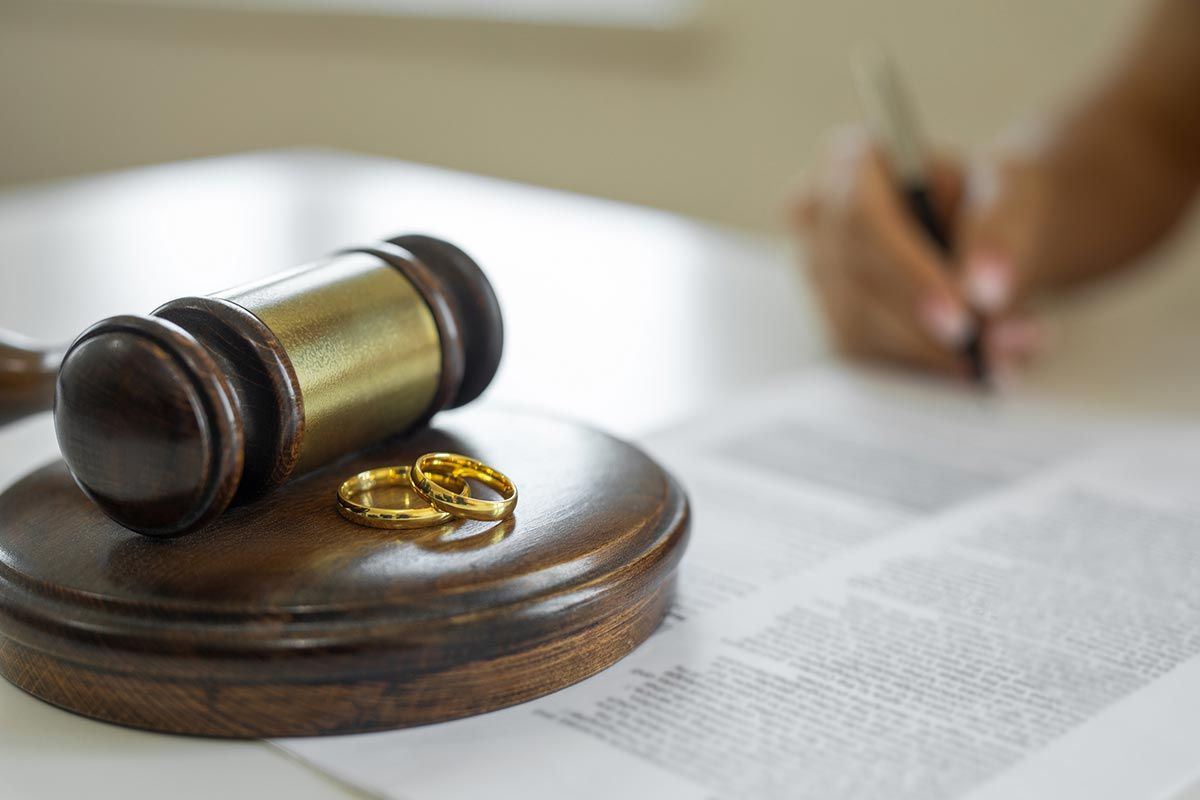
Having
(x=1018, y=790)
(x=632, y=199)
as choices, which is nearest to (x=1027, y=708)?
(x=1018, y=790)

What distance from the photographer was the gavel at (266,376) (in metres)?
0.58

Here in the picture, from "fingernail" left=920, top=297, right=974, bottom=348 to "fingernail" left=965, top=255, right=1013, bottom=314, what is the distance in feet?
0.08

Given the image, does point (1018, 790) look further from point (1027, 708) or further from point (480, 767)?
point (480, 767)

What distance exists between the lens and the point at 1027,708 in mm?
611

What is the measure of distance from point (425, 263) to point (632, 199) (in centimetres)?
269

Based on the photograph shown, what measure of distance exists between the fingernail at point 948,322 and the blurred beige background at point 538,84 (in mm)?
1607

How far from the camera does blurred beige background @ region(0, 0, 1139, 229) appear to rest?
2762 millimetres

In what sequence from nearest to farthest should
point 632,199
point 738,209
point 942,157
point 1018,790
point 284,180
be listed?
point 1018,790 < point 942,157 < point 284,180 < point 738,209 < point 632,199

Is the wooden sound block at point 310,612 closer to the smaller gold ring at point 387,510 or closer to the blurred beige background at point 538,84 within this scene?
the smaller gold ring at point 387,510

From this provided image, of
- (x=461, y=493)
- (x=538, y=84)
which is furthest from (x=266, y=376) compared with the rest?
(x=538, y=84)

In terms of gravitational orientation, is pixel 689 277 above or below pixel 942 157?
below

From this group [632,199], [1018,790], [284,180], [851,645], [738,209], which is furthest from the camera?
[632,199]

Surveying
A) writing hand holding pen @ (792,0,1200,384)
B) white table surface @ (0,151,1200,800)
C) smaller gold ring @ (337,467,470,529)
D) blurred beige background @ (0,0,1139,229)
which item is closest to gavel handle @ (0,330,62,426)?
white table surface @ (0,151,1200,800)

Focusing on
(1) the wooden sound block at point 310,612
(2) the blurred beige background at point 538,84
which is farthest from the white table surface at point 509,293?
(2) the blurred beige background at point 538,84
